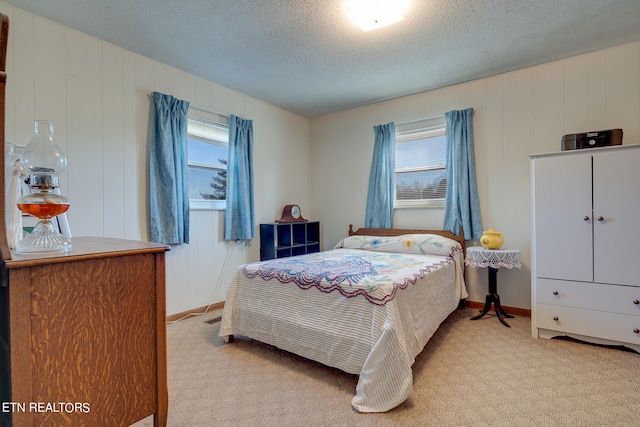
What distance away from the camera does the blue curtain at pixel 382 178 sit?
3.96 metres

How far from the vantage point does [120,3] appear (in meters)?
2.16

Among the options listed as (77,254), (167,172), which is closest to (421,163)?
(167,172)

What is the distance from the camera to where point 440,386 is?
189cm

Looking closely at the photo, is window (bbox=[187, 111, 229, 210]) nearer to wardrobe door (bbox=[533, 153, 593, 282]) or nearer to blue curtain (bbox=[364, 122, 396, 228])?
blue curtain (bbox=[364, 122, 396, 228])

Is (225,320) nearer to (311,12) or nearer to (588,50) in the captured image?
(311,12)

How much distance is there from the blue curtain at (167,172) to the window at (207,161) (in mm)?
221

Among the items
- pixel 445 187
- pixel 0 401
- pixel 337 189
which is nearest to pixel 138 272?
pixel 0 401

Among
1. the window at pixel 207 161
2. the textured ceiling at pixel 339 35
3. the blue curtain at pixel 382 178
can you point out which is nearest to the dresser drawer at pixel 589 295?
the blue curtain at pixel 382 178

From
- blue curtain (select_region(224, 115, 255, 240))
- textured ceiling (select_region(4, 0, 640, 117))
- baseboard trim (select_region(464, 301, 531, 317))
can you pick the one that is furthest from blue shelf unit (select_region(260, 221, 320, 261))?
baseboard trim (select_region(464, 301, 531, 317))

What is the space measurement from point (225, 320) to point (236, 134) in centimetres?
215

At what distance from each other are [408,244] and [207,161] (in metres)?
2.42

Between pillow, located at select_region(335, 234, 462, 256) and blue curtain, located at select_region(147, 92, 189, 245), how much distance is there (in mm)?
1895

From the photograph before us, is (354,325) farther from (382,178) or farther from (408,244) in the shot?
(382,178)

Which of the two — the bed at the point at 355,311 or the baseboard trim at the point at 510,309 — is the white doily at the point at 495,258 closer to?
the bed at the point at 355,311
